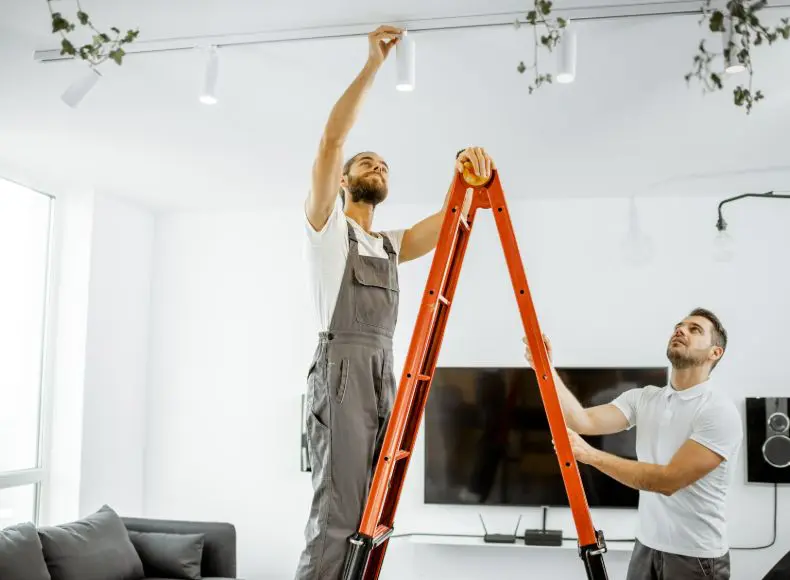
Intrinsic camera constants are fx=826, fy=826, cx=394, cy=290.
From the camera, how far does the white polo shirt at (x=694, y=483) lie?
9.75 ft

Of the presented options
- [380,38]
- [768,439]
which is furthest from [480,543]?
Answer: [380,38]

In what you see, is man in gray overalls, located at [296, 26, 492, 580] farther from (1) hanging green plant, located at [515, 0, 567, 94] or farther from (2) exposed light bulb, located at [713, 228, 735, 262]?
(2) exposed light bulb, located at [713, 228, 735, 262]

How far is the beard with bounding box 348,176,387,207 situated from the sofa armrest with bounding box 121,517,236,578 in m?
3.31

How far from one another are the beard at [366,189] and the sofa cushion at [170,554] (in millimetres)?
3235

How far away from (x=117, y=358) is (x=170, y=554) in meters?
1.59

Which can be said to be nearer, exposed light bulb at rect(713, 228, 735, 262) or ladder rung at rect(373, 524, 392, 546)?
ladder rung at rect(373, 524, 392, 546)

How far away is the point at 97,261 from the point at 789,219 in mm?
4669

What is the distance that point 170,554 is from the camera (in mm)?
4789

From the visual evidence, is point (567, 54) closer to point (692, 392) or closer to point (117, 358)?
point (692, 392)

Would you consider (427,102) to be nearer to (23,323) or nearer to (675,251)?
(675,251)

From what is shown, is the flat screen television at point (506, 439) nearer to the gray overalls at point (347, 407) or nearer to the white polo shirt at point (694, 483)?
the white polo shirt at point (694, 483)

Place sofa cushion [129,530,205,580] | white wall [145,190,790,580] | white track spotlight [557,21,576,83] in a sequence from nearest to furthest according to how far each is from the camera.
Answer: white track spotlight [557,21,576,83] < sofa cushion [129,530,205,580] < white wall [145,190,790,580]

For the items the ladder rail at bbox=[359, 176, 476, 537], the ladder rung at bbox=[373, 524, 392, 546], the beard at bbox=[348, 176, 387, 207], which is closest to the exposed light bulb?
the beard at bbox=[348, 176, 387, 207]

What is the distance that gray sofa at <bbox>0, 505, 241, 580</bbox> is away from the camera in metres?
4.04
